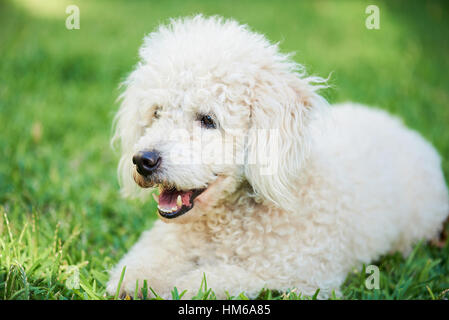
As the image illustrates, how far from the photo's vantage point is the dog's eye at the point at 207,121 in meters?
2.07

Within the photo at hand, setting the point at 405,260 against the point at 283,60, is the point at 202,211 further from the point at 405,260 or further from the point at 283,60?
the point at 405,260

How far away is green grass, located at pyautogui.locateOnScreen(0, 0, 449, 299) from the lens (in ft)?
7.76

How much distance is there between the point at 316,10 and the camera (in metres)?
8.79

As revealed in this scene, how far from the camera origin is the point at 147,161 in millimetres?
1913

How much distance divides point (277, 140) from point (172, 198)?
61 cm

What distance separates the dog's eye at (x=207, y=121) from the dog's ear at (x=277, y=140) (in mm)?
199

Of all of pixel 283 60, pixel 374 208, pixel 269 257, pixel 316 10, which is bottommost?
pixel 269 257

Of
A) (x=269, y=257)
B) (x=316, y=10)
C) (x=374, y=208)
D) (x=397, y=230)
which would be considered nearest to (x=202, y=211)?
(x=269, y=257)

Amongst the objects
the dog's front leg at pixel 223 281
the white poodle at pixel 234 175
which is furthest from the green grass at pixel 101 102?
the white poodle at pixel 234 175

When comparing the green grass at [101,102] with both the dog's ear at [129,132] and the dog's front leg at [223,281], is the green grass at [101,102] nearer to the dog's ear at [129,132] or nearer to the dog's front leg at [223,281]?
the dog's front leg at [223,281]

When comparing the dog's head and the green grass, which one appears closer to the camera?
the dog's head

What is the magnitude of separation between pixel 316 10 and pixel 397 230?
7.15 m

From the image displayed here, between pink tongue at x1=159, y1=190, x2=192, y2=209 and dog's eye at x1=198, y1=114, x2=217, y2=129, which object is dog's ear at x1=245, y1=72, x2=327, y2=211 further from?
pink tongue at x1=159, y1=190, x2=192, y2=209

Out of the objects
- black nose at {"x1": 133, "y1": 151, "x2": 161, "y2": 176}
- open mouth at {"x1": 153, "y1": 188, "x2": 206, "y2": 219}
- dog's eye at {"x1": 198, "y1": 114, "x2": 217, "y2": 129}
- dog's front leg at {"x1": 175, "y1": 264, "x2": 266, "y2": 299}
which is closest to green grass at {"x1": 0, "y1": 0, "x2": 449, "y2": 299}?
dog's front leg at {"x1": 175, "y1": 264, "x2": 266, "y2": 299}
